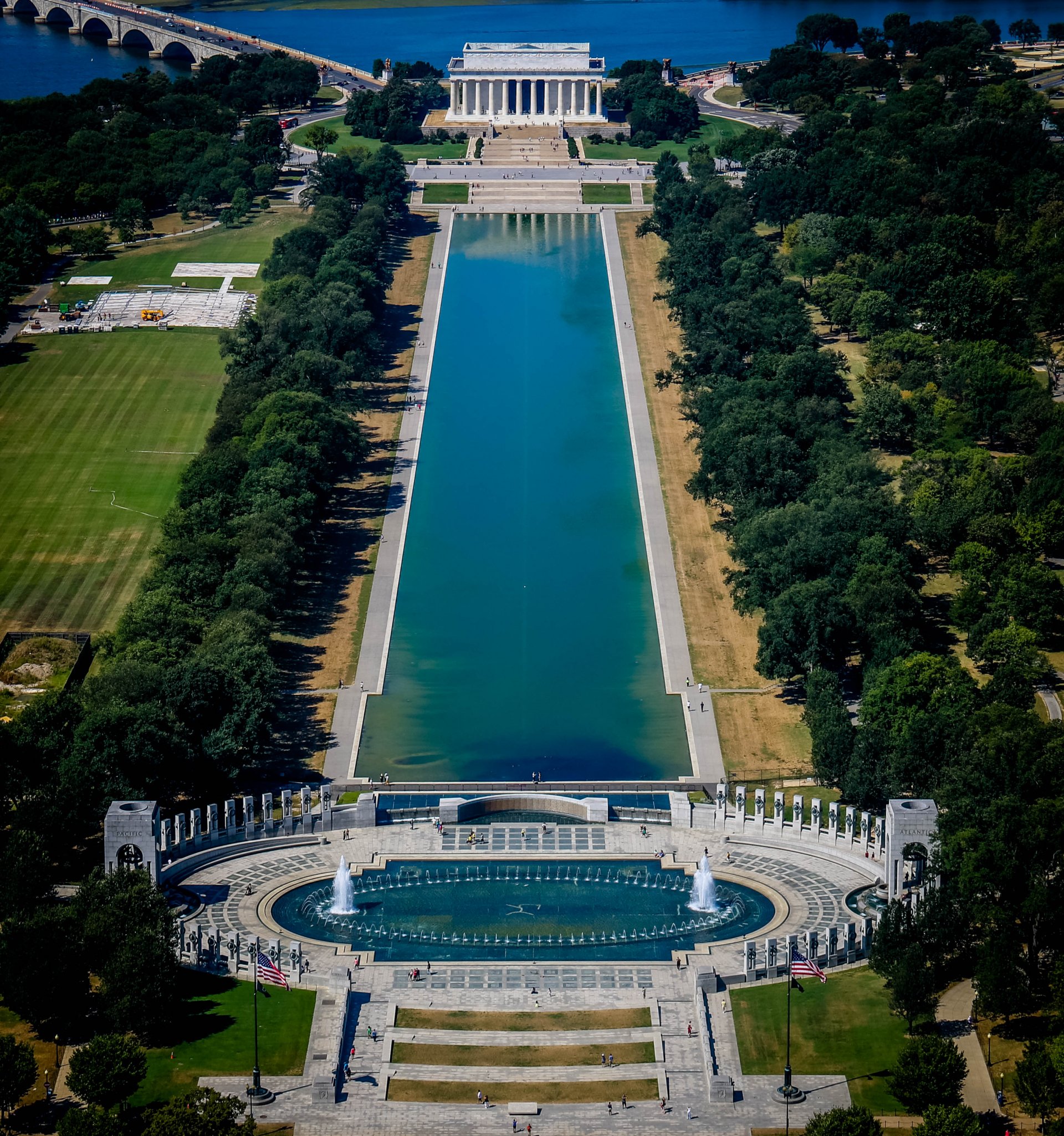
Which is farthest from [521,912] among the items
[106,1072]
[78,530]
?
[78,530]

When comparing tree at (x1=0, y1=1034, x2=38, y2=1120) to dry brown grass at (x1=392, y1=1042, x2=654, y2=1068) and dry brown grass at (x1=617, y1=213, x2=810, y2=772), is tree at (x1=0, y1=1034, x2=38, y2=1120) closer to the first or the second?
dry brown grass at (x1=392, y1=1042, x2=654, y2=1068)

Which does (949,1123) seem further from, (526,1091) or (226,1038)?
(226,1038)

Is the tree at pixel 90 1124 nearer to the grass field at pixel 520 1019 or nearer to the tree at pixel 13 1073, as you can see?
the tree at pixel 13 1073

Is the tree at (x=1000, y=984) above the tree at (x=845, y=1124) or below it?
above

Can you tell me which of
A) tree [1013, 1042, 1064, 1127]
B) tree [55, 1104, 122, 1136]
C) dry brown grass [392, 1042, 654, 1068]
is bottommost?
tree [55, 1104, 122, 1136]

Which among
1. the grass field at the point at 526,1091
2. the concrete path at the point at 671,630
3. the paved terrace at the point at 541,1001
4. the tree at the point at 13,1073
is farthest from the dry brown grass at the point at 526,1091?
the concrete path at the point at 671,630

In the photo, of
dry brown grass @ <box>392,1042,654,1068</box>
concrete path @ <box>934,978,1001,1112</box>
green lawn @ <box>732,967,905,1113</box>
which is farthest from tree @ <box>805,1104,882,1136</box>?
dry brown grass @ <box>392,1042,654,1068</box>
